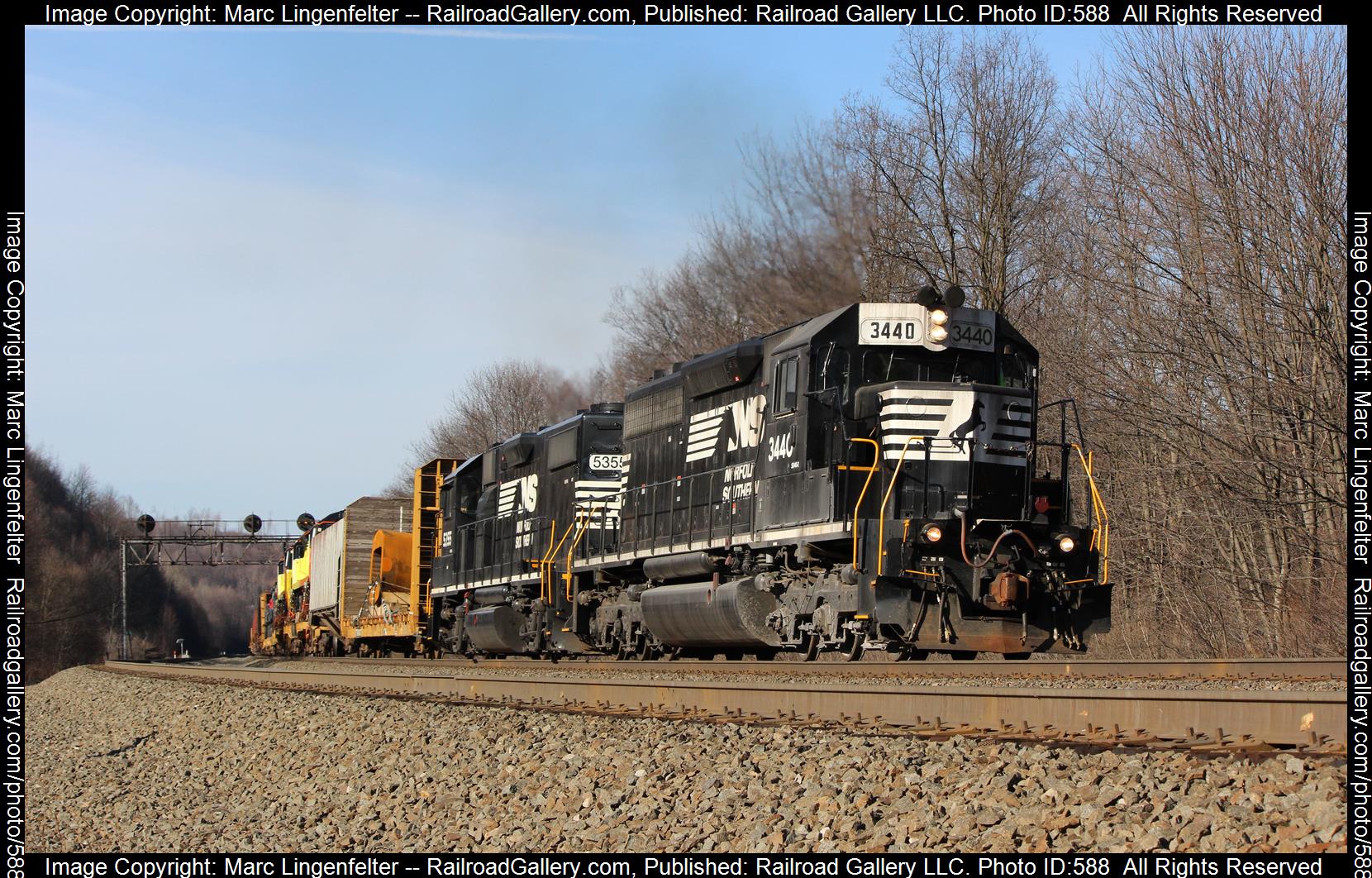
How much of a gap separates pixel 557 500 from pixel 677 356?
24.7 metres

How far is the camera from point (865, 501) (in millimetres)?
11602

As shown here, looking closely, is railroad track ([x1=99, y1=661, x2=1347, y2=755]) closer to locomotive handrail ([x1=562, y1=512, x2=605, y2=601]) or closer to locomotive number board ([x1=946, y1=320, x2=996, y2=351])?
locomotive number board ([x1=946, y1=320, x2=996, y2=351])

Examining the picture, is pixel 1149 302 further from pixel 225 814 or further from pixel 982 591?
pixel 225 814

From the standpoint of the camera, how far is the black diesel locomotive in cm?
1117

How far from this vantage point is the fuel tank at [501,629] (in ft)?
61.0

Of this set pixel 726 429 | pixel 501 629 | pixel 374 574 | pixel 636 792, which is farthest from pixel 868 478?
pixel 374 574

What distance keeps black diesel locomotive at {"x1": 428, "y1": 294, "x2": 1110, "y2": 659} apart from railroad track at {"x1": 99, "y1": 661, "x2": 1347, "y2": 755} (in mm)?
1127

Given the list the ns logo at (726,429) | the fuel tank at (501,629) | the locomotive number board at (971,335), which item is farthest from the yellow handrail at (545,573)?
the locomotive number board at (971,335)

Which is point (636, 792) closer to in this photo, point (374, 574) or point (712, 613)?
point (712, 613)

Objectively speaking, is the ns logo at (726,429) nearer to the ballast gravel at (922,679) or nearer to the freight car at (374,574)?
the ballast gravel at (922,679)

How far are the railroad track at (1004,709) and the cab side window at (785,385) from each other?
2.60 m

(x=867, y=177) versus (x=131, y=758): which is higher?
(x=867, y=177)

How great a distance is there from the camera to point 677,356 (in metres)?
42.3
